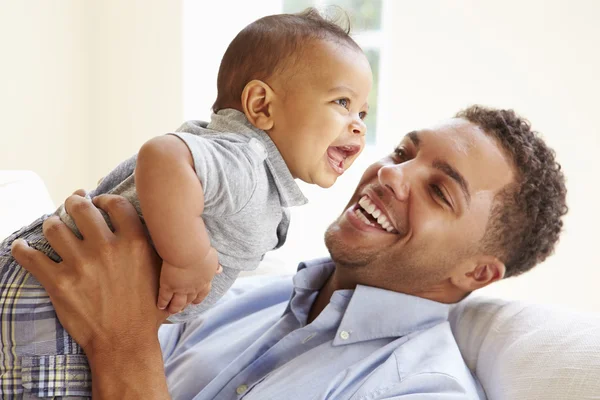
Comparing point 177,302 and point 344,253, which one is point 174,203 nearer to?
point 177,302

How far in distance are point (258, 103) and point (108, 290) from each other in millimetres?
473

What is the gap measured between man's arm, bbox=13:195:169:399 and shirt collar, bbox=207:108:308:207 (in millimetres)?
236

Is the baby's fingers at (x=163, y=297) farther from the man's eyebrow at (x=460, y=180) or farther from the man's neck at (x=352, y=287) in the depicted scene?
the man's eyebrow at (x=460, y=180)

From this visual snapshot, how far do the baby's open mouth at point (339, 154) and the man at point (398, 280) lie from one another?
1.28 ft

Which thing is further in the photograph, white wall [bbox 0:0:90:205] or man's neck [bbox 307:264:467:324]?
white wall [bbox 0:0:90:205]

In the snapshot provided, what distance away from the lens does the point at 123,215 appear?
138 cm

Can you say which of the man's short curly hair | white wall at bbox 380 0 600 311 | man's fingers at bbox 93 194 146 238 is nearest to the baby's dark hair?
man's fingers at bbox 93 194 146 238

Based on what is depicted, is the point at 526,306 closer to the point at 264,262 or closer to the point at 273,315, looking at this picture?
the point at 273,315

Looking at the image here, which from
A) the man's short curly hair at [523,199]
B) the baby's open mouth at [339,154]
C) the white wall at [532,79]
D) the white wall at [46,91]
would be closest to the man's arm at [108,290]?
the baby's open mouth at [339,154]

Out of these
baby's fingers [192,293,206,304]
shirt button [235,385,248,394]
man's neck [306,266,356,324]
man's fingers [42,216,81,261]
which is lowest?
shirt button [235,385,248,394]

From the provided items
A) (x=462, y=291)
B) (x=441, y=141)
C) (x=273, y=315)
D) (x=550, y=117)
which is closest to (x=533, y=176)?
(x=441, y=141)

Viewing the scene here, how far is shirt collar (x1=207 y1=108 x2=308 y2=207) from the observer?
1.39 m

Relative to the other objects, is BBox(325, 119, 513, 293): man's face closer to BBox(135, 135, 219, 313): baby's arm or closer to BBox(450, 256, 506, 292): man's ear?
BBox(450, 256, 506, 292): man's ear

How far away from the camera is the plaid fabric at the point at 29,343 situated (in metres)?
1.33
